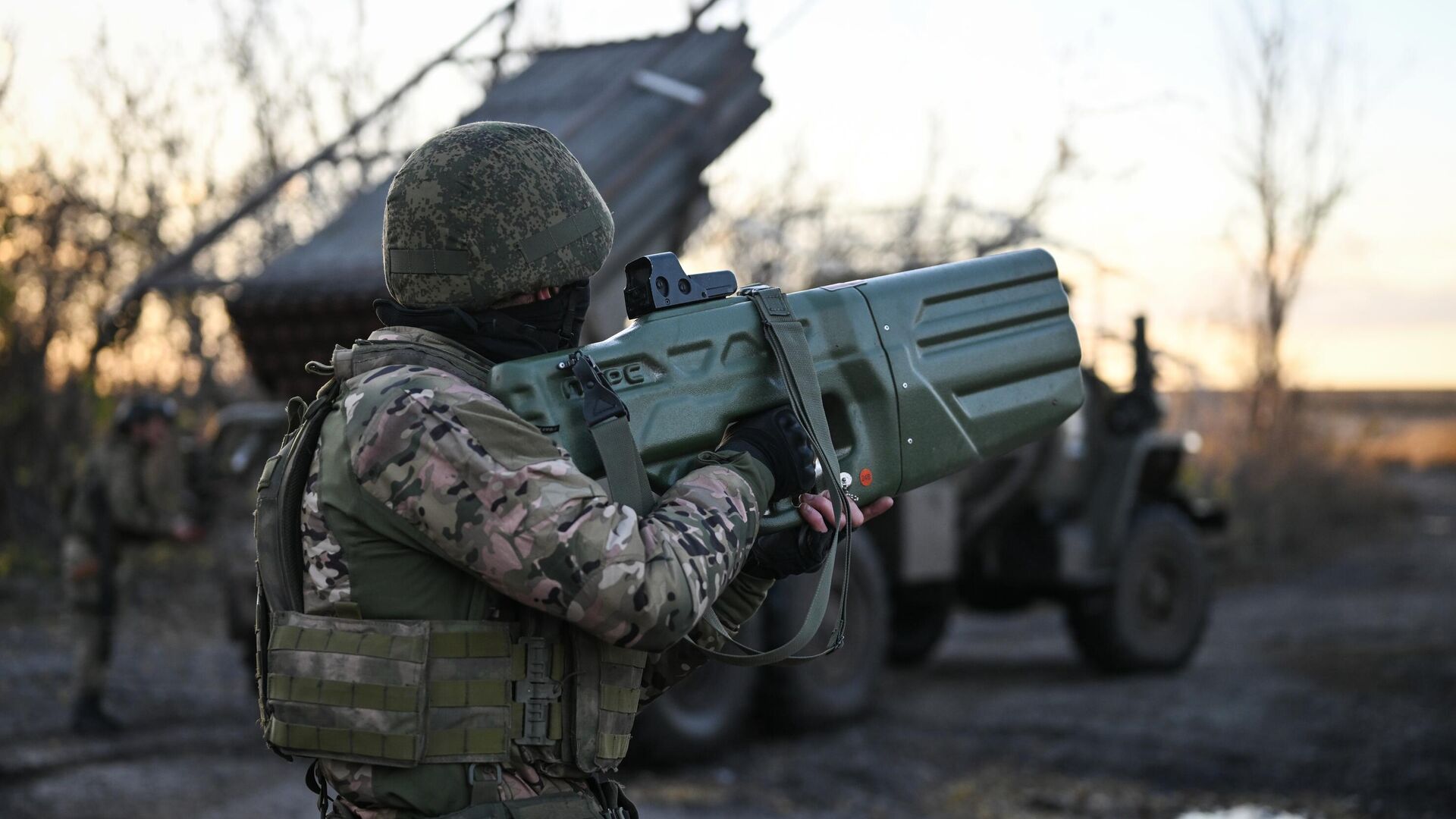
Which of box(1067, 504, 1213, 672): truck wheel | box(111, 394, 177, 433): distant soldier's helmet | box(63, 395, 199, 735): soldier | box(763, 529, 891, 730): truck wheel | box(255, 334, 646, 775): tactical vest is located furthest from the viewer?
box(1067, 504, 1213, 672): truck wheel

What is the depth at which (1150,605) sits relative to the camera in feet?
30.4

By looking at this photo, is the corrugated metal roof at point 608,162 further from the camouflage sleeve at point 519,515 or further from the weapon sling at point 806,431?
the camouflage sleeve at point 519,515

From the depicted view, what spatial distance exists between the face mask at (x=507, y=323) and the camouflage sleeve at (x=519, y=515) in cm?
17

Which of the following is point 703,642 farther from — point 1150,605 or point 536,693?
point 1150,605

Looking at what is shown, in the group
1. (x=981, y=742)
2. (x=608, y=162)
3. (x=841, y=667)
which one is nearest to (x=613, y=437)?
(x=608, y=162)

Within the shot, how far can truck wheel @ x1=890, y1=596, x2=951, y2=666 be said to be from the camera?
9891 millimetres

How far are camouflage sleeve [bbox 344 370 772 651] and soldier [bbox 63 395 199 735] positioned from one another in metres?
6.05

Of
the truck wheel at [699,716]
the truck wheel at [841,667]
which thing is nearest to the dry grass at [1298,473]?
the truck wheel at [841,667]

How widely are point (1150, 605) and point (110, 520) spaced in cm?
629

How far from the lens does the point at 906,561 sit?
796cm

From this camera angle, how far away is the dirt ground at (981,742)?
19.7ft

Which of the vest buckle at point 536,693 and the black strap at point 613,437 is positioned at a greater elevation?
the black strap at point 613,437

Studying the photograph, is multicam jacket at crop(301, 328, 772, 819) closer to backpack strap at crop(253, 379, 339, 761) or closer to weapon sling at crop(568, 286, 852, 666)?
backpack strap at crop(253, 379, 339, 761)

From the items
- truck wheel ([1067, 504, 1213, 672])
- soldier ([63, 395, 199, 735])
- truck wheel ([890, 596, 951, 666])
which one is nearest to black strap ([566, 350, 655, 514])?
soldier ([63, 395, 199, 735])
